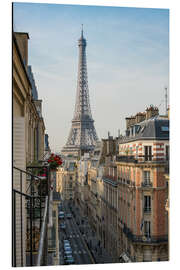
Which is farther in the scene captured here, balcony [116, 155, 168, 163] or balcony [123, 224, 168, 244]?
balcony [123, 224, 168, 244]

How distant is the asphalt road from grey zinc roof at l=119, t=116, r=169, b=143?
23.5 ft

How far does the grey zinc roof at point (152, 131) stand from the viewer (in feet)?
29.1

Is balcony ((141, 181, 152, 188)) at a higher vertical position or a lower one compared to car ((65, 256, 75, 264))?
higher

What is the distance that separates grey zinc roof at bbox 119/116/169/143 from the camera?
8874 millimetres

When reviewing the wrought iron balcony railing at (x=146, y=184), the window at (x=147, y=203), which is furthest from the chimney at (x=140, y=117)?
the window at (x=147, y=203)

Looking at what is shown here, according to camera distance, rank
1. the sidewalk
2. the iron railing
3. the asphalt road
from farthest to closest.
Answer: the asphalt road, the sidewalk, the iron railing

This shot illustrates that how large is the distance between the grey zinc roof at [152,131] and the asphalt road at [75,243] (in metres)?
7.16

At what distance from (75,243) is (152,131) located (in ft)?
44.3

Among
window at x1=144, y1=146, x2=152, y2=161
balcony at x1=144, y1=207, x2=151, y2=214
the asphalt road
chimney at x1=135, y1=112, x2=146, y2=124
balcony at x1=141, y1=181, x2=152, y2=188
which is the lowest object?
the asphalt road

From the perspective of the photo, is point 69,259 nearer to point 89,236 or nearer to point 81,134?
point 89,236

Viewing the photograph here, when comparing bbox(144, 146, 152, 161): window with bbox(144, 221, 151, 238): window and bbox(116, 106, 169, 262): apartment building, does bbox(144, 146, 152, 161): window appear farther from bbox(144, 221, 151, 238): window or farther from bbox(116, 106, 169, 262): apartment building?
bbox(144, 221, 151, 238): window

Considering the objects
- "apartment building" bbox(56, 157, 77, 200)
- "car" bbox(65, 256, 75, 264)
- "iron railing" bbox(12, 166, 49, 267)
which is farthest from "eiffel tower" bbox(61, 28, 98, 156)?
"iron railing" bbox(12, 166, 49, 267)

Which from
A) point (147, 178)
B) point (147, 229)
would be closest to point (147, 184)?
point (147, 178)

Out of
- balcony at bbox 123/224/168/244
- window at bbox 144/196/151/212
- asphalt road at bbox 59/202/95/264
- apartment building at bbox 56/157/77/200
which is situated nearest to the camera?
balcony at bbox 123/224/168/244
